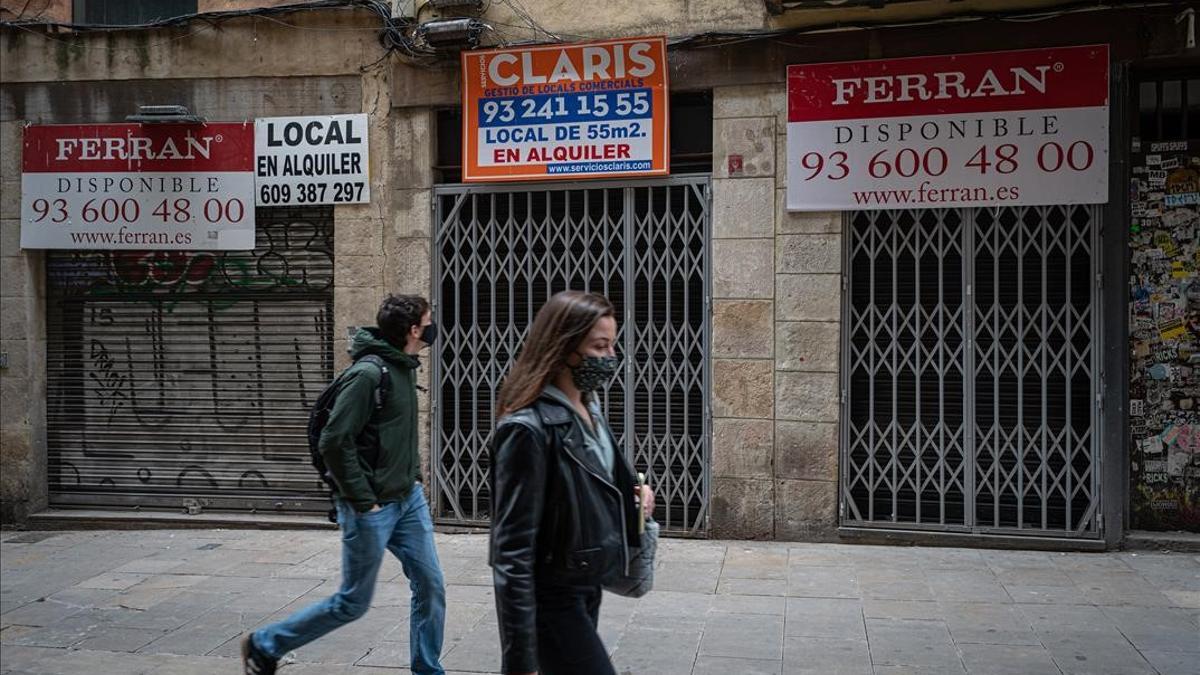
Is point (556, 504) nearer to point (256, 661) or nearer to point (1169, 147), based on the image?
point (256, 661)

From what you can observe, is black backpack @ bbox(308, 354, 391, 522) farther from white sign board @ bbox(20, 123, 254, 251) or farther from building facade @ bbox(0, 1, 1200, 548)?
white sign board @ bbox(20, 123, 254, 251)

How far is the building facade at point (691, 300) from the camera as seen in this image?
8.11 meters

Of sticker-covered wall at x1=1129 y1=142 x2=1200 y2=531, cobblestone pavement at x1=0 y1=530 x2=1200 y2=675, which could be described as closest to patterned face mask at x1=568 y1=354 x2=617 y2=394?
cobblestone pavement at x1=0 y1=530 x2=1200 y2=675

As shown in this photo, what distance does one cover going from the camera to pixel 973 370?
26.8ft

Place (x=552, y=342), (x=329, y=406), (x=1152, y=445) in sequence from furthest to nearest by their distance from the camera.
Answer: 1. (x=1152, y=445)
2. (x=329, y=406)
3. (x=552, y=342)

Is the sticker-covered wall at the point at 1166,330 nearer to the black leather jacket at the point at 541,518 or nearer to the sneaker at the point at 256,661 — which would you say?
the black leather jacket at the point at 541,518

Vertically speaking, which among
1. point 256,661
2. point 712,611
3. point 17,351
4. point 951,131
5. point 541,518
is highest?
point 951,131

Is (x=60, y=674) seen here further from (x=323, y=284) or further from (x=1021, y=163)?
(x=1021, y=163)

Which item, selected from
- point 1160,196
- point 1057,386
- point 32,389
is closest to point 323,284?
point 32,389

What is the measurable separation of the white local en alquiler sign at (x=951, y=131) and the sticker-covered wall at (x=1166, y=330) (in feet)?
2.23

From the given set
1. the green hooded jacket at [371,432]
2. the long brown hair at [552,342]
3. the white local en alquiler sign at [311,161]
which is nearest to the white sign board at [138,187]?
the white local en alquiler sign at [311,161]

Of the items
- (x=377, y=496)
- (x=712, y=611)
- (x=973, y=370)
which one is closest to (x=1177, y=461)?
(x=973, y=370)

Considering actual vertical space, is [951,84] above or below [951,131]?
above

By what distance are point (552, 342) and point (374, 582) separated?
203 centimetres
